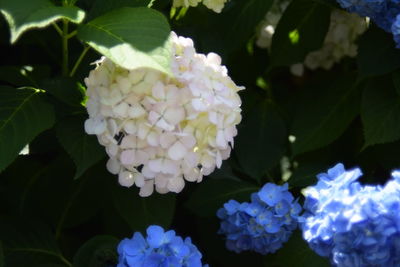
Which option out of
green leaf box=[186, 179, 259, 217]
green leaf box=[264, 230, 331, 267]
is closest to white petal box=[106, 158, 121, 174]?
green leaf box=[186, 179, 259, 217]

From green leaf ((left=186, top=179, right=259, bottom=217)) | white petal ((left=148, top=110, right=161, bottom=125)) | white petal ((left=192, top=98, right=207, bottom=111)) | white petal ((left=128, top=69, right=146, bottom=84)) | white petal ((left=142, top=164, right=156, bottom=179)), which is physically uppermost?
white petal ((left=128, top=69, right=146, bottom=84))

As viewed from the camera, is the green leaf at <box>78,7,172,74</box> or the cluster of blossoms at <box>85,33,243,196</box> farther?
the cluster of blossoms at <box>85,33,243,196</box>

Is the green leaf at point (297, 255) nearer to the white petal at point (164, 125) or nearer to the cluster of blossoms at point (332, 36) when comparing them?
the white petal at point (164, 125)

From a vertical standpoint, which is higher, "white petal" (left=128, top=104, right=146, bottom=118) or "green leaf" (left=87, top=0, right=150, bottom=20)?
"green leaf" (left=87, top=0, right=150, bottom=20)

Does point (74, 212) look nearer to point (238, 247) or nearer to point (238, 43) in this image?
point (238, 247)

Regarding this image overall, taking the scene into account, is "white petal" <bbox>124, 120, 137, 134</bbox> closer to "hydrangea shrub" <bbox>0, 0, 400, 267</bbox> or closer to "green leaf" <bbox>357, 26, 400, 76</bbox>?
"hydrangea shrub" <bbox>0, 0, 400, 267</bbox>

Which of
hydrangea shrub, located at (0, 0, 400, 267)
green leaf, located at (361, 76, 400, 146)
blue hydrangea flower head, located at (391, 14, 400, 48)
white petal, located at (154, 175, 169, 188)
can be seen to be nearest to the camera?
hydrangea shrub, located at (0, 0, 400, 267)

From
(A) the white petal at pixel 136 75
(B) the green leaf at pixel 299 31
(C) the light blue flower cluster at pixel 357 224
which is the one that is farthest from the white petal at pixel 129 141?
(B) the green leaf at pixel 299 31
